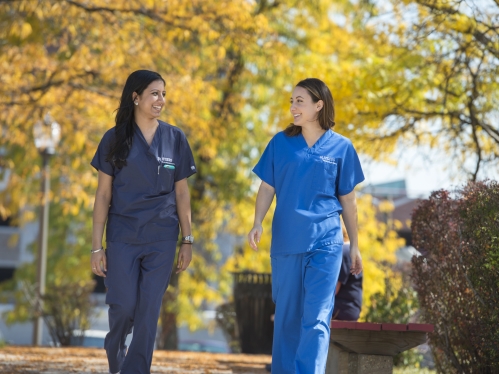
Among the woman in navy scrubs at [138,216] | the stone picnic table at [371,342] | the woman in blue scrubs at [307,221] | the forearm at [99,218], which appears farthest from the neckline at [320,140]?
the forearm at [99,218]

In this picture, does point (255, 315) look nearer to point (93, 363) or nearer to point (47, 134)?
point (93, 363)

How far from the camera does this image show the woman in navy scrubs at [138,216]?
5.52m

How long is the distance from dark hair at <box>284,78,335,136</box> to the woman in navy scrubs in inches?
28.7

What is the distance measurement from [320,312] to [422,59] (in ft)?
20.9

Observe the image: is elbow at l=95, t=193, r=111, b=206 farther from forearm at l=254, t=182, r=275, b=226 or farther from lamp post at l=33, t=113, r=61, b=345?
lamp post at l=33, t=113, r=61, b=345

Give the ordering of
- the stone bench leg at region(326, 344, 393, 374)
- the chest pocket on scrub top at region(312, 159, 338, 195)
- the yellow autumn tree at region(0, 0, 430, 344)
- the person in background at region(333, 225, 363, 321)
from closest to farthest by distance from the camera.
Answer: the chest pocket on scrub top at region(312, 159, 338, 195) → the stone bench leg at region(326, 344, 393, 374) → the person in background at region(333, 225, 363, 321) → the yellow autumn tree at region(0, 0, 430, 344)

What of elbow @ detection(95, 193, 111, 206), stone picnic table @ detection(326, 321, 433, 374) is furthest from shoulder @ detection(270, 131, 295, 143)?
stone picnic table @ detection(326, 321, 433, 374)

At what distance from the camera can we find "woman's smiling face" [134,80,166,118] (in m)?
5.71

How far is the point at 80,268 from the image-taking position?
23.2m

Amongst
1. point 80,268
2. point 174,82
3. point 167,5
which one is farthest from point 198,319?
point 167,5

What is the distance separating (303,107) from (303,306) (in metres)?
1.22

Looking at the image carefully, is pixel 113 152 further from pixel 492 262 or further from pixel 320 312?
pixel 492 262

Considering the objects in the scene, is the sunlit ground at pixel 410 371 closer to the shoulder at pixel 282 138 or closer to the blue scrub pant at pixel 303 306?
the blue scrub pant at pixel 303 306

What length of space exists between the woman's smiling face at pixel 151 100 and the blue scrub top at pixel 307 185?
75 centimetres
